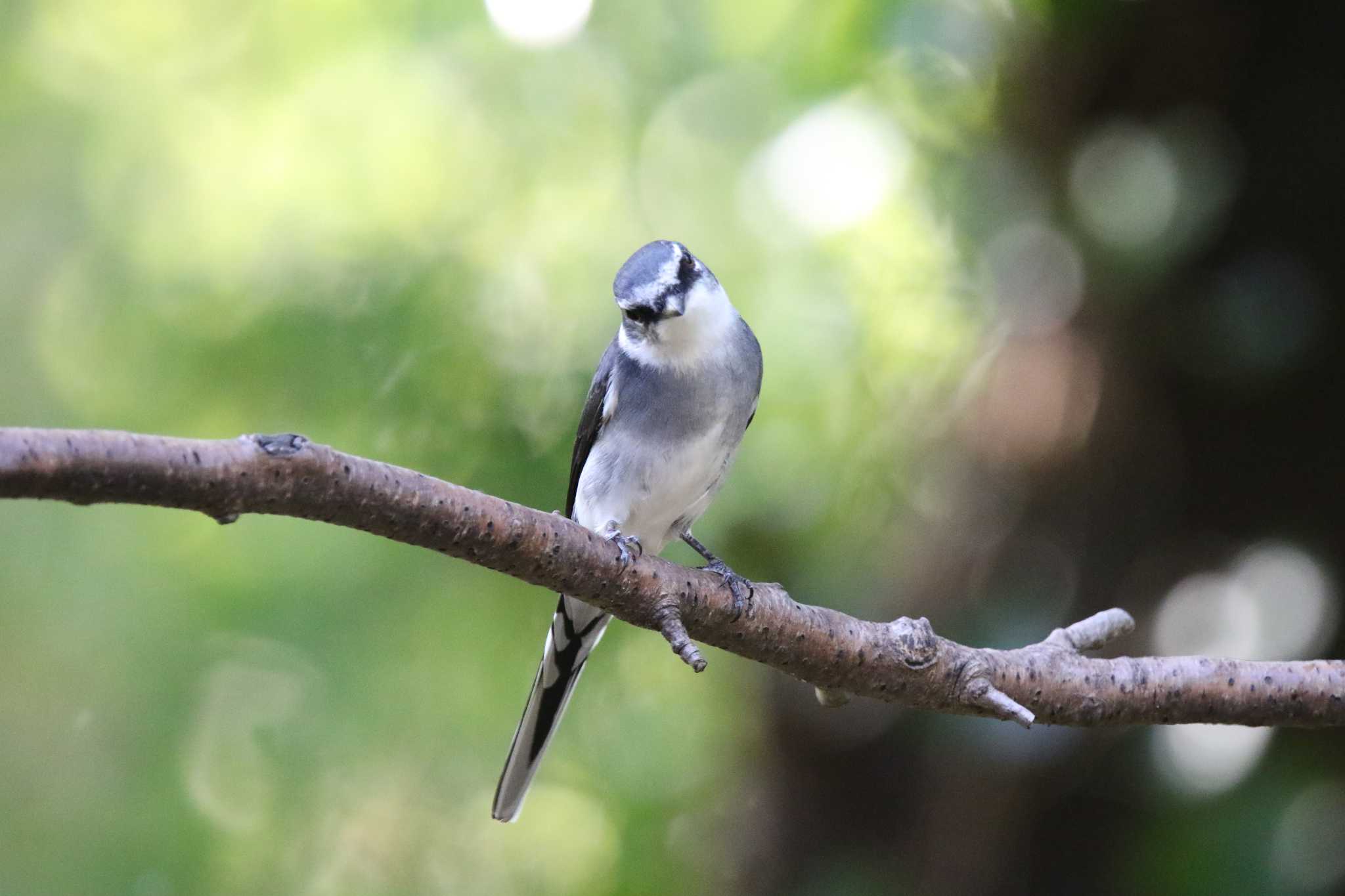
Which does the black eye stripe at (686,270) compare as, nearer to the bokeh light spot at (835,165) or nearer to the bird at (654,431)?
the bird at (654,431)

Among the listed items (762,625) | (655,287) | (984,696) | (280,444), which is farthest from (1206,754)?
(280,444)

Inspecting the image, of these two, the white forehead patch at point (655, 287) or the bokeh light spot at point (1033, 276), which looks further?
the bokeh light spot at point (1033, 276)

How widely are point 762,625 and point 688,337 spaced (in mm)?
Answer: 1103

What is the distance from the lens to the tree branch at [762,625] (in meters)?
1.97

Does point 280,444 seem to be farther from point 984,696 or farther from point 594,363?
point 594,363

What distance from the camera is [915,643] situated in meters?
2.81

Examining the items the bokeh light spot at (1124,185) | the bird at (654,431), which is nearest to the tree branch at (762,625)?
the bird at (654,431)

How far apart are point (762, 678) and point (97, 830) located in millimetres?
2264

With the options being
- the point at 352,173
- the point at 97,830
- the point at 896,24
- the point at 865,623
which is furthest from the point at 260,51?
the point at 865,623

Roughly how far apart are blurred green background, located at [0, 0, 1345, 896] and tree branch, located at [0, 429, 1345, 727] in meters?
0.92

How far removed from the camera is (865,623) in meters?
2.88

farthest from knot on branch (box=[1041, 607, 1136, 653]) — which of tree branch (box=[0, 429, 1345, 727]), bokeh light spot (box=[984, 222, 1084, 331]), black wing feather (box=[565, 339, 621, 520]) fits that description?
bokeh light spot (box=[984, 222, 1084, 331])

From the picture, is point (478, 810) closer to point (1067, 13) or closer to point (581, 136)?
point (581, 136)

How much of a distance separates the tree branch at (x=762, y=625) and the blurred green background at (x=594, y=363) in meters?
0.92
